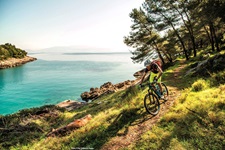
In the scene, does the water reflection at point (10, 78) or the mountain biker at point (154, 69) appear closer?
the mountain biker at point (154, 69)

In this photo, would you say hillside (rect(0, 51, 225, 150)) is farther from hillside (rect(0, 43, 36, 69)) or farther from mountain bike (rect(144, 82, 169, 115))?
hillside (rect(0, 43, 36, 69))

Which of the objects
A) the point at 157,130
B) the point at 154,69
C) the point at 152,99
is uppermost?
the point at 154,69

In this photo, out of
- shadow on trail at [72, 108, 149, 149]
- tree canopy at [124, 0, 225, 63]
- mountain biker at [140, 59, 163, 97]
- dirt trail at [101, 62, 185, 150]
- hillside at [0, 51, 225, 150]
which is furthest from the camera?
tree canopy at [124, 0, 225, 63]

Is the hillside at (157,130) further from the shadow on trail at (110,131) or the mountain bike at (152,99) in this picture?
the mountain bike at (152,99)

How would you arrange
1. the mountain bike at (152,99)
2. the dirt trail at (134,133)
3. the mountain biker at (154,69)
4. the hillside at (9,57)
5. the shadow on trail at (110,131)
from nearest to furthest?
the dirt trail at (134,133), the shadow on trail at (110,131), the mountain bike at (152,99), the mountain biker at (154,69), the hillside at (9,57)

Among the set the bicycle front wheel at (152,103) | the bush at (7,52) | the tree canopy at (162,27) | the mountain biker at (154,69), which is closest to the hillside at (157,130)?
the bicycle front wheel at (152,103)

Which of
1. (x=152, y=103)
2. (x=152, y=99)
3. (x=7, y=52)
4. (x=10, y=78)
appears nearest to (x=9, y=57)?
(x=7, y=52)

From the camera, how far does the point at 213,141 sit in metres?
4.96

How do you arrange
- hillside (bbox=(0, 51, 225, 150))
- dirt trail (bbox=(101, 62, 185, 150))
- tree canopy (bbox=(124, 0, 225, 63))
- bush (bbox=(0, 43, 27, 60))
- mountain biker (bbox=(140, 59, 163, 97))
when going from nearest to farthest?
hillside (bbox=(0, 51, 225, 150))
dirt trail (bbox=(101, 62, 185, 150))
mountain biker (bbox=(140, 59, 163, 97))
tree canopy (bbox=(124, 0, 225, 63))
bush (bbox=(0, 43, 27, 60))

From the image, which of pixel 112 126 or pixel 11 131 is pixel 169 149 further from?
pixel 11 131

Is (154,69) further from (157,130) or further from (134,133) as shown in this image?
(134,133)

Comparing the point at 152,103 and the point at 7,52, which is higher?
the point at 7,52

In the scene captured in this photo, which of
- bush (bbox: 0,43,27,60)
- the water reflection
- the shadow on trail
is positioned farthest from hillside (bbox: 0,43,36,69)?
the shadow on trail

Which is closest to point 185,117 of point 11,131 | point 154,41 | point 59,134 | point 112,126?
point 112,126
